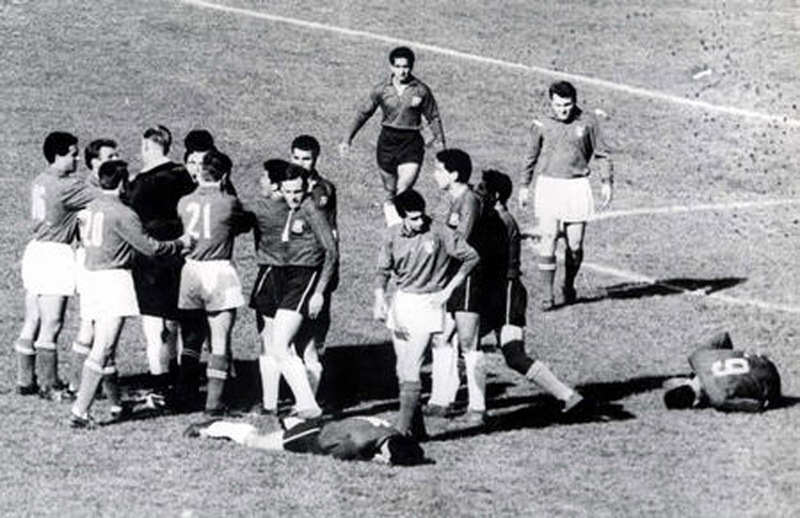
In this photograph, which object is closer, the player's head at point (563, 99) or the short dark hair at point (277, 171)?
the short dark hair at point (277, 171)

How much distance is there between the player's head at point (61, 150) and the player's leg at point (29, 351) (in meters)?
1.34

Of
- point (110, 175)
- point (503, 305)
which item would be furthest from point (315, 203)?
point (503, 305)

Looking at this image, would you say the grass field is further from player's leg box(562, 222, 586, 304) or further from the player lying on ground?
player's leg box(562, 222, 586, 304)

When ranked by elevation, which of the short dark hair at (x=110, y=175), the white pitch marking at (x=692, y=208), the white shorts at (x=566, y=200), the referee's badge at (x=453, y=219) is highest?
→ the short dark hair at (x=110, y=175)

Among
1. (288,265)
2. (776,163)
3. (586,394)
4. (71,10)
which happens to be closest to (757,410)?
(586,394)

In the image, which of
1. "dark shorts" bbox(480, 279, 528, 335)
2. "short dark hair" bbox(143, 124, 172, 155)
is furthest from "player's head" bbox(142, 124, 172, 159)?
"dark shorts" bbox(480, 279, 528, 335)

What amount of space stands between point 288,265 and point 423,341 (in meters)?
1.43

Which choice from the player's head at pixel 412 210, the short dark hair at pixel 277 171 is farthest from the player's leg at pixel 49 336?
the player's head at pixel 412 210

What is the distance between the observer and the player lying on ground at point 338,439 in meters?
13.1

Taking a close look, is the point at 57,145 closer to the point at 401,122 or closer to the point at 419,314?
the point at 419,314

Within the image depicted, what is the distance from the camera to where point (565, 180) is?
19016 millimetres

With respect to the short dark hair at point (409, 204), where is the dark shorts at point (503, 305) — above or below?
below

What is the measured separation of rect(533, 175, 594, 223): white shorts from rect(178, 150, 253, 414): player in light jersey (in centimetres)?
586

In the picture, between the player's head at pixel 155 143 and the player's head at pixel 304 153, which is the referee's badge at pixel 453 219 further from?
the player's head at pixel 155 143
